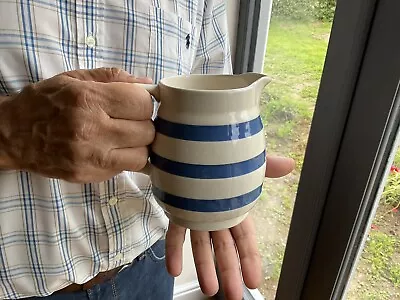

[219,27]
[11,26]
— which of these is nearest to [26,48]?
[11,26]

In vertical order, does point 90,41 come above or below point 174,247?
above

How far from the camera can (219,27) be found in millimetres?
670

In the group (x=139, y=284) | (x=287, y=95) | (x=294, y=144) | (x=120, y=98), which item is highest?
(x=120, y=98)

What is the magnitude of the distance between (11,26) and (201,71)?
0.31m

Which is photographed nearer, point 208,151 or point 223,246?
point 208,151

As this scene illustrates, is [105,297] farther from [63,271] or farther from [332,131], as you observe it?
[332,131]

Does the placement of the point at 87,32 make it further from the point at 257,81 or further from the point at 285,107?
the point at 285,107

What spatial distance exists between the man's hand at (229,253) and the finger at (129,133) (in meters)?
0.15

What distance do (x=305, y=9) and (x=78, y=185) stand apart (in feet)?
2.05

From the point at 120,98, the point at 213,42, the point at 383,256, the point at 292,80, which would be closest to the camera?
the point at 120,98

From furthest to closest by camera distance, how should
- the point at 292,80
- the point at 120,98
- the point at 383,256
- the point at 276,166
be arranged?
the point at 292,80 < the point at 383,256 < the point at 276,166 < the point at 120,98

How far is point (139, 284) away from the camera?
698 mm

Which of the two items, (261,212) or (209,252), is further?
(261,212)

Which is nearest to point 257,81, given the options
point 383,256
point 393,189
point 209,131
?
point 209,131
